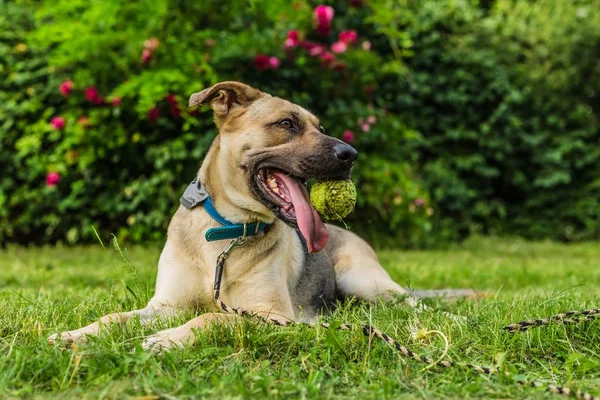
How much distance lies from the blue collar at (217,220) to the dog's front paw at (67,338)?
3.35 ft

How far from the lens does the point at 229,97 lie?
437 centimetres

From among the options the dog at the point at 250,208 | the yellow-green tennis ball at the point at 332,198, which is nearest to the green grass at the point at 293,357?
the dog at the point at 250,208

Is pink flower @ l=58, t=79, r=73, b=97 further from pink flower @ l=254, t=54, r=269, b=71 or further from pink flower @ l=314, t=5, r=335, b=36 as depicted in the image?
pink flower @ l=314, t=5, r=335, b=36

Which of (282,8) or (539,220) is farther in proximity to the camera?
(539,220)

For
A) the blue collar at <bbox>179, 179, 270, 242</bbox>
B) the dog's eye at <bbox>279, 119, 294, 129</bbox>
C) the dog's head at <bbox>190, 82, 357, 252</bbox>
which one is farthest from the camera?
the dog's eye at <bbox>279, 119, 294, 129</bbox>

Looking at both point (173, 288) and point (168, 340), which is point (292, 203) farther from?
point (168, 340)

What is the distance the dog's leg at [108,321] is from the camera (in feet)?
10.5

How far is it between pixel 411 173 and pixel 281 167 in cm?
656

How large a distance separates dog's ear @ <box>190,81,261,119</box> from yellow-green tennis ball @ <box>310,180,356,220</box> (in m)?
0.77

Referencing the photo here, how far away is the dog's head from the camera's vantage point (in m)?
3.95

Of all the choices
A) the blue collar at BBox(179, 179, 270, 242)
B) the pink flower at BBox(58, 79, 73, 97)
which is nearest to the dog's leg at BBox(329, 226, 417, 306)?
the blue collar at BBox(179, 179, 270, 242)

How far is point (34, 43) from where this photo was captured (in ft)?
29.8

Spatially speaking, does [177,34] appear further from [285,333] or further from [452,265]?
[285,333]

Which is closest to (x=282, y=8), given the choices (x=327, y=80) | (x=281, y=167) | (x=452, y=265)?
(x=327, y=80)
